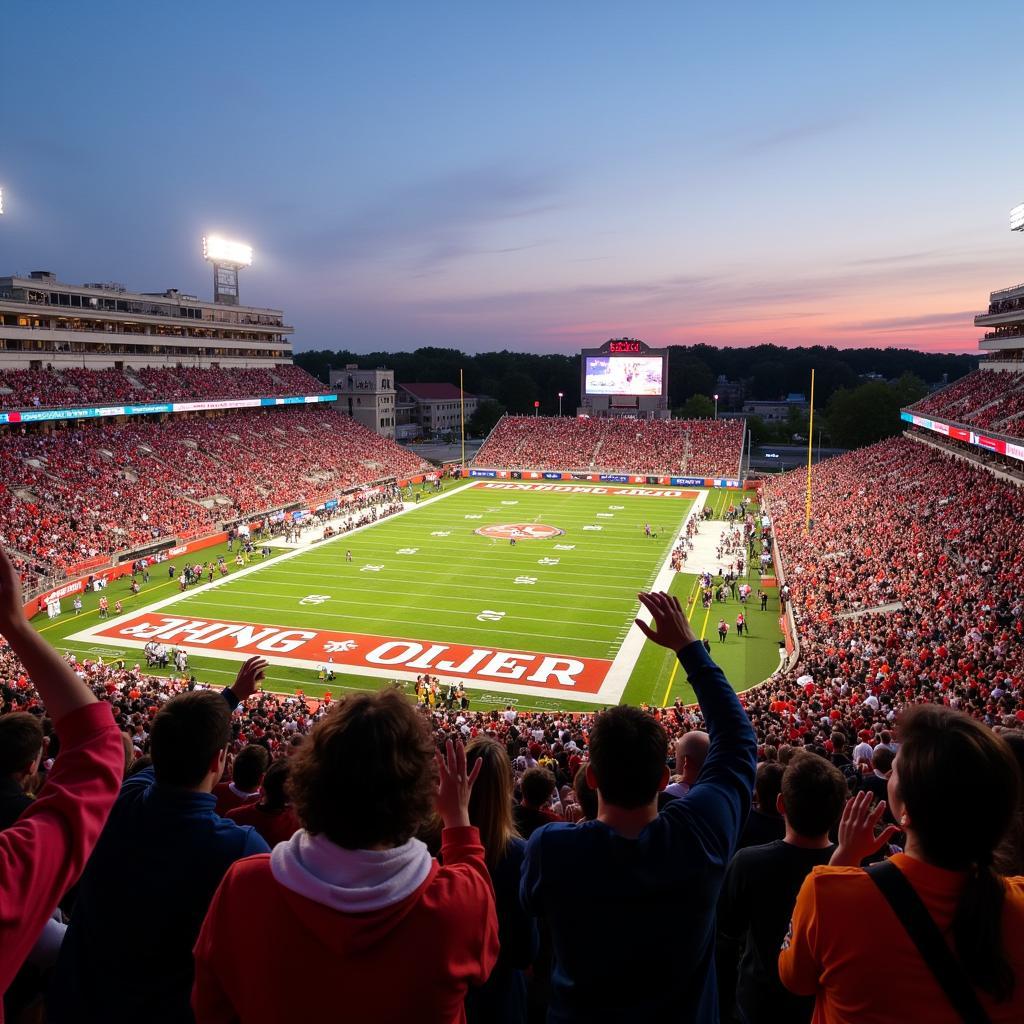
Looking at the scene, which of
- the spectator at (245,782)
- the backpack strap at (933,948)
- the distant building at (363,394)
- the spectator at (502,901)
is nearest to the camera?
the backpack strap at (933,948)

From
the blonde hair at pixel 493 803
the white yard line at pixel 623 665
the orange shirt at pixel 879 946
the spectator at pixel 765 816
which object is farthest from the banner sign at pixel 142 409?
the orange shirt at pixel 879 946

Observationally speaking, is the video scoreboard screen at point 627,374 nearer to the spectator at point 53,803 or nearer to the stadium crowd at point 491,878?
the stadium crowd at point 491,878

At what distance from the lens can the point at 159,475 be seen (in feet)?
149

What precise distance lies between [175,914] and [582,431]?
73070mm

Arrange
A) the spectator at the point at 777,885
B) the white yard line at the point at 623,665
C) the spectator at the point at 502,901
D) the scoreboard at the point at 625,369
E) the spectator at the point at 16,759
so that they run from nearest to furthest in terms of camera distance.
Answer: the spectator at the point at 502,901
the spectator at the point at 777,885
the spectator at the point at 16,759
the white yard line at the point at 623,665
the scoreboard at the point at 625,369

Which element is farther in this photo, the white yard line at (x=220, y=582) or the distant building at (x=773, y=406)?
the distant building at (x=773, y=406)

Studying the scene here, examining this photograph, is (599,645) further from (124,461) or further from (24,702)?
(124,461)

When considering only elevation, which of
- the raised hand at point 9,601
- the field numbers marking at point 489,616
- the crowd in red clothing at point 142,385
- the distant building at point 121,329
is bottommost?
the field numbers marking at point 489,616

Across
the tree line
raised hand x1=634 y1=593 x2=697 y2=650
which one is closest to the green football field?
raised hand x1=634 y1=593 x2=697 y2=650

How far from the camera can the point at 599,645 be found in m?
26.5

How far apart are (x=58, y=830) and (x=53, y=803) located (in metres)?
0.07

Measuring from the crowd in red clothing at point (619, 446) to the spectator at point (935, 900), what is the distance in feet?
208

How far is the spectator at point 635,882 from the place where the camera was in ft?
8.37

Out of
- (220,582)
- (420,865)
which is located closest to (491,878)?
(420,865)
